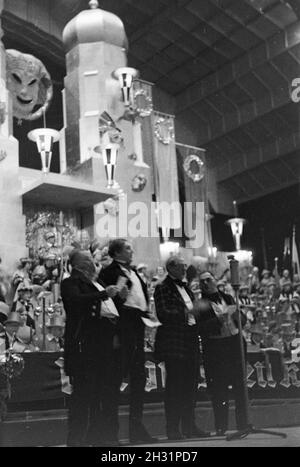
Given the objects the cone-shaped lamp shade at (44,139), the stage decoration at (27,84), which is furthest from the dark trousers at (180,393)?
the stage decoration at (27,84)

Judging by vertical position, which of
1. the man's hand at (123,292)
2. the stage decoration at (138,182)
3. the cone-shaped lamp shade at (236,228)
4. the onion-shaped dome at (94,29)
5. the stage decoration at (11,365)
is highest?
the onion-shaped dome at (94,29)

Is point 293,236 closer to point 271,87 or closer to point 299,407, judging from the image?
point 271,87

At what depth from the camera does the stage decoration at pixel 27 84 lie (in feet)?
32.2

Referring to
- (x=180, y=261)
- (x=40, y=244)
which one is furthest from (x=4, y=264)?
(x=180, y=261)

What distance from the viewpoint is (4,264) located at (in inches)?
291

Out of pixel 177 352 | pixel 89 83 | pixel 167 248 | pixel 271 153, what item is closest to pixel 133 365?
pixel 177 352

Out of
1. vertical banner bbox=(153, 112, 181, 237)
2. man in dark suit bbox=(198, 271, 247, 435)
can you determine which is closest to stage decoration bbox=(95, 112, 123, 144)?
vertical banner bbox=(153, 112, 181, 237)

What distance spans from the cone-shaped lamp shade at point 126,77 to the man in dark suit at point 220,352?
4473 mm

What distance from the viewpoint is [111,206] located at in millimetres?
7707

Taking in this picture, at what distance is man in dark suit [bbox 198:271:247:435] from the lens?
16.5 feet

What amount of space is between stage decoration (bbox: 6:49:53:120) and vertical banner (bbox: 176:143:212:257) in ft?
9.37

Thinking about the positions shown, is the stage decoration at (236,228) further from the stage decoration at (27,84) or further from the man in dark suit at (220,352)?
the stage decoration at (27,84)

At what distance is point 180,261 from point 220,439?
1337 millimetres

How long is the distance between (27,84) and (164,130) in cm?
260
